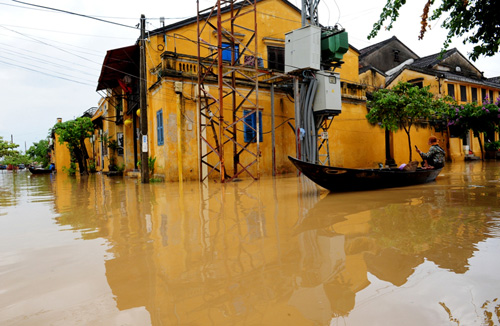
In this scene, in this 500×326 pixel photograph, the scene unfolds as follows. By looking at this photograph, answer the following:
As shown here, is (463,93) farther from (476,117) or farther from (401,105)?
(401,105)

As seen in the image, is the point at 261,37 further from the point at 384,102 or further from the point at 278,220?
the point at 278,220

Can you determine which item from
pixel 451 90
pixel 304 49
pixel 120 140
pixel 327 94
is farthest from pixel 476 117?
pixel 120 140

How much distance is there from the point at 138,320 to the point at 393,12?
5428 mm

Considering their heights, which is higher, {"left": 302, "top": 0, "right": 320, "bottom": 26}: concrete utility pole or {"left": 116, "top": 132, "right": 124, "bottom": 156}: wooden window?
{"left": 302, "top": 0, "right": 320, "bottom": 26}: concrete utility pole

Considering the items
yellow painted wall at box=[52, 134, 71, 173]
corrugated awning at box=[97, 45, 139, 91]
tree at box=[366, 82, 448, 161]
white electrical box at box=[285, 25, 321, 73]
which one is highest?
corrugated awning at box=[97, 45, 139, 91]

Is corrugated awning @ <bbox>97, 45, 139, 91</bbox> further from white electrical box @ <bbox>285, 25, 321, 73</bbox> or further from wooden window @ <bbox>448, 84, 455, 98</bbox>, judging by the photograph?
wooden window @ <bbox>448, 84, 455, 98</bbox>

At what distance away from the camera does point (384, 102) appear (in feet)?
53.6

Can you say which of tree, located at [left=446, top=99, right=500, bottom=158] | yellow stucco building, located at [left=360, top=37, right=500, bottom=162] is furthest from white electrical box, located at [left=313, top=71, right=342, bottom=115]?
tree, located at [left=446, top=99, right=500, bottom=158]

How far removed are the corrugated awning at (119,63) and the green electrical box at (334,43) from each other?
744cm

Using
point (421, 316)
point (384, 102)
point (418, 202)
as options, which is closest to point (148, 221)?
point (421, 316)

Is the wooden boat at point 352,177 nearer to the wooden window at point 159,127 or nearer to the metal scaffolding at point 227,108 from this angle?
the metal scaffolding at point 227,108

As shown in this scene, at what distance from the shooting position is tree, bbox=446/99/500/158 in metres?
20.3

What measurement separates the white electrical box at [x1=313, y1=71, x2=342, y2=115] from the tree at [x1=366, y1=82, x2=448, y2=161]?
421 centimetres

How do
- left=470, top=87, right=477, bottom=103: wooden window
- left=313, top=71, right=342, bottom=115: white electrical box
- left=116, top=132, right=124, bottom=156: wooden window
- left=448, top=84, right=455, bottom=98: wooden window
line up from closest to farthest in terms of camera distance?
left=313, top=71, right=342, bottom=115: white electrical box → left=116, top=132, right=124, bottom=156: wooden window → left=448, top=84, right=455, bottom=98: wooden window → left=470, top=87, right=477, bottom=103: wooden window
